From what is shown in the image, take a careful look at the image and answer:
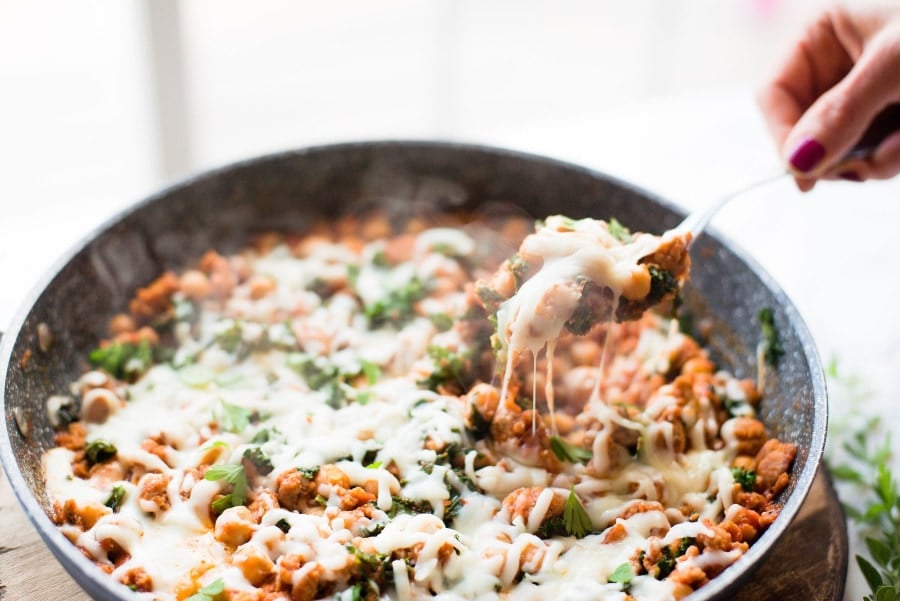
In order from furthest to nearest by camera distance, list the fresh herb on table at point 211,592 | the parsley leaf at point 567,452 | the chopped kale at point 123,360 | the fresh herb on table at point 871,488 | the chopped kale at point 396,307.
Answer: the chopped kale at point 396,307
the chopped kale at point 123,360
the parsley leaf at point 567,452
the fresh herb on table at point 871,488
the fresh herb on table at point 211,592

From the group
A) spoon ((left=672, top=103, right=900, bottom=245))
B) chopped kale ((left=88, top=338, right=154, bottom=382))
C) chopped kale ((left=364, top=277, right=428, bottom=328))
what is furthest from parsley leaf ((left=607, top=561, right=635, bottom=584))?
chopped kale ((left=88, top=338, right=154, bottom=382))

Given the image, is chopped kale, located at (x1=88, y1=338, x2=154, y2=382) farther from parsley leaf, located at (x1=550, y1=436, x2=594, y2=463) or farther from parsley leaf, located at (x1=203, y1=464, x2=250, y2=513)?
parsley leaf, located at (x1=550, y1=436, x2=594, y2=463)

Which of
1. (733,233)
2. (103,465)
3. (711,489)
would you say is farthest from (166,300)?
(733,233)

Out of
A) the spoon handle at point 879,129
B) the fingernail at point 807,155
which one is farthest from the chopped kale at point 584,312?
the spoon handle at point 879,129

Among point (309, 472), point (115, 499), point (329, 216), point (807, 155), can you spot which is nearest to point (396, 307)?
point (329, 216)

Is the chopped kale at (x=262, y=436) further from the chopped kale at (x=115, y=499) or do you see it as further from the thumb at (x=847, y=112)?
the thumb at (x=847, y=112)

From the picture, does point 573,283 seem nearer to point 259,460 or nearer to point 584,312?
point 584,312
